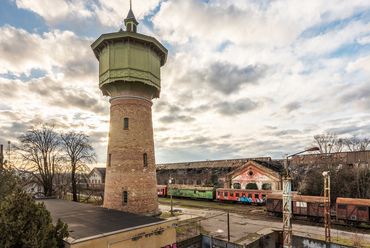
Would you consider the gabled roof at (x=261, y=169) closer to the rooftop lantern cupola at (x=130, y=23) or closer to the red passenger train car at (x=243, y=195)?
the red passenger train car at (x=243, y=195)

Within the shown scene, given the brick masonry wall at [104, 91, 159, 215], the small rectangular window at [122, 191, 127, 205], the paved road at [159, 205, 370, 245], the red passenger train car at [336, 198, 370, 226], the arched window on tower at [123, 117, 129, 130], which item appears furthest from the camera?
the red passenger train car at [336, 198, 370, 226]

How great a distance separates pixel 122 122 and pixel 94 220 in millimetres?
7761

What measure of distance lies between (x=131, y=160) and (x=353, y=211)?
23.4 m

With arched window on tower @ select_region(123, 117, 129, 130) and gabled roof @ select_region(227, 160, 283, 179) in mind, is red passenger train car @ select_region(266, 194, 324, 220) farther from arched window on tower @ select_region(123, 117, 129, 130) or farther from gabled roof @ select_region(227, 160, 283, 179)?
arched window on tower @ select_region(123, 117, 129, 130)

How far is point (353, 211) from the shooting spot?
22109mm

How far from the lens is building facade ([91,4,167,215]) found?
1717cm

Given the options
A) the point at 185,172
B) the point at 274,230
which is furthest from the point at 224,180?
the point at 274,230

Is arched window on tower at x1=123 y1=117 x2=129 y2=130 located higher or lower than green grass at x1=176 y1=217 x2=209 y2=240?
higher

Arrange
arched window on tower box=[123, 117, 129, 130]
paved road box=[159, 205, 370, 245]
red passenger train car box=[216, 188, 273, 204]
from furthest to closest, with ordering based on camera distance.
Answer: red passenger train car box=[216, 188, 273, 204]
paved road box=[159, 205, 370, 245]
arched window on tower box=[123, 117, 129, 130]

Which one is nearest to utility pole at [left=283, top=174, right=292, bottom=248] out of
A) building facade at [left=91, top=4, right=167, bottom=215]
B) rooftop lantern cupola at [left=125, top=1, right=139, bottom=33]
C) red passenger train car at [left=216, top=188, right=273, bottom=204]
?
building facade at [left=91, top=4, right=167, bottom=215]

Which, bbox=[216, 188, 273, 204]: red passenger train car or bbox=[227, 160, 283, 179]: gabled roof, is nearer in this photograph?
bbox=[216, 188, 273, 204]: red passenger train car

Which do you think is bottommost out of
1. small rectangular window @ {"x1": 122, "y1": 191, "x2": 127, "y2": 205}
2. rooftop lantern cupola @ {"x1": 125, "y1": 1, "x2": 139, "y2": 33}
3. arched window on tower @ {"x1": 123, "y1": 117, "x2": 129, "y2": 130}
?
small rectangular window @ {"x1": 122, "y1": 191, "x2": 127, "y2": 205}

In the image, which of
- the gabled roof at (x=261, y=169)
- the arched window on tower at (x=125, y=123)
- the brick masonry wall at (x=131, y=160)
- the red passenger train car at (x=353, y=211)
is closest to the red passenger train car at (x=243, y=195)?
the gabled roof at (x=261, y=169)

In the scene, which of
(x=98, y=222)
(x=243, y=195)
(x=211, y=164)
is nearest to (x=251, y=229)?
(x=243, y=195)
